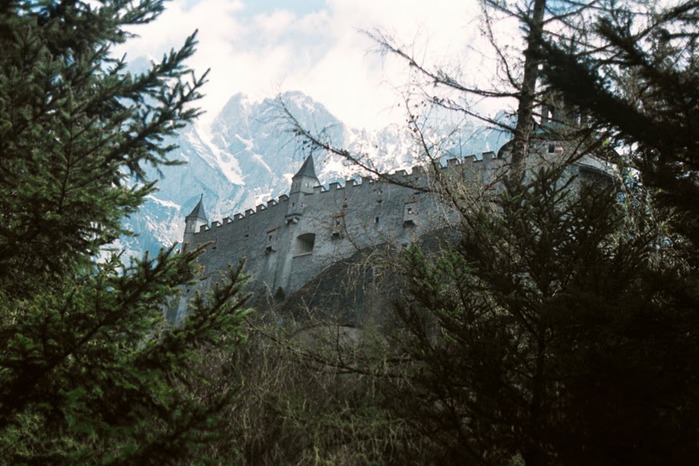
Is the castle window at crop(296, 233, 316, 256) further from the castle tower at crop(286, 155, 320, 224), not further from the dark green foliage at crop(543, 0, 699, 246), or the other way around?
the dark green foliage at crop(543, 0, 699, 246)

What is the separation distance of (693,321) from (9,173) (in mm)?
3686

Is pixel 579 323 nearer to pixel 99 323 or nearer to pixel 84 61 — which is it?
pixel 99 323

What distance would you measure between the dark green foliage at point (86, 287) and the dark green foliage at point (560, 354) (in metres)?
1.43

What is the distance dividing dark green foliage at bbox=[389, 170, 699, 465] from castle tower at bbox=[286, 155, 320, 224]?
1028 inches

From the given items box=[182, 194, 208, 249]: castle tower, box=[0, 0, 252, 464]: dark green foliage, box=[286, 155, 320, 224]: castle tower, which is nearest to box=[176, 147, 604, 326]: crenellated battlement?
box=[286, 155, 320, 224]: castle tower

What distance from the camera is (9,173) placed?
145 inches

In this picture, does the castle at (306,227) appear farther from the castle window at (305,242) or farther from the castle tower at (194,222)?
the castle tower at (194,222)

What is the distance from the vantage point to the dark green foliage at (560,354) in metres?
3.07

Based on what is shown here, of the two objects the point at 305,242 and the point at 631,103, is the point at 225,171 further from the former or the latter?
the point at 631,103

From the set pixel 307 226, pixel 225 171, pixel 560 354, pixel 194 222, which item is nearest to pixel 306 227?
pixel 307 226

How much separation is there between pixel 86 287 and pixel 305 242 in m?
26.8

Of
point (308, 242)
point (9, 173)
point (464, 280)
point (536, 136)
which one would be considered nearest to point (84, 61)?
point (9, 173)

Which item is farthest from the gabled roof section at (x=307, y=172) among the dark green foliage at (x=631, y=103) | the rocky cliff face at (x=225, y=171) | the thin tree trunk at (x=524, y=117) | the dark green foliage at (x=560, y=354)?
the rocky cliff face at (x=225, y=171)

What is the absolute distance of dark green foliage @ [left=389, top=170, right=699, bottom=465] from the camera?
307 cm
